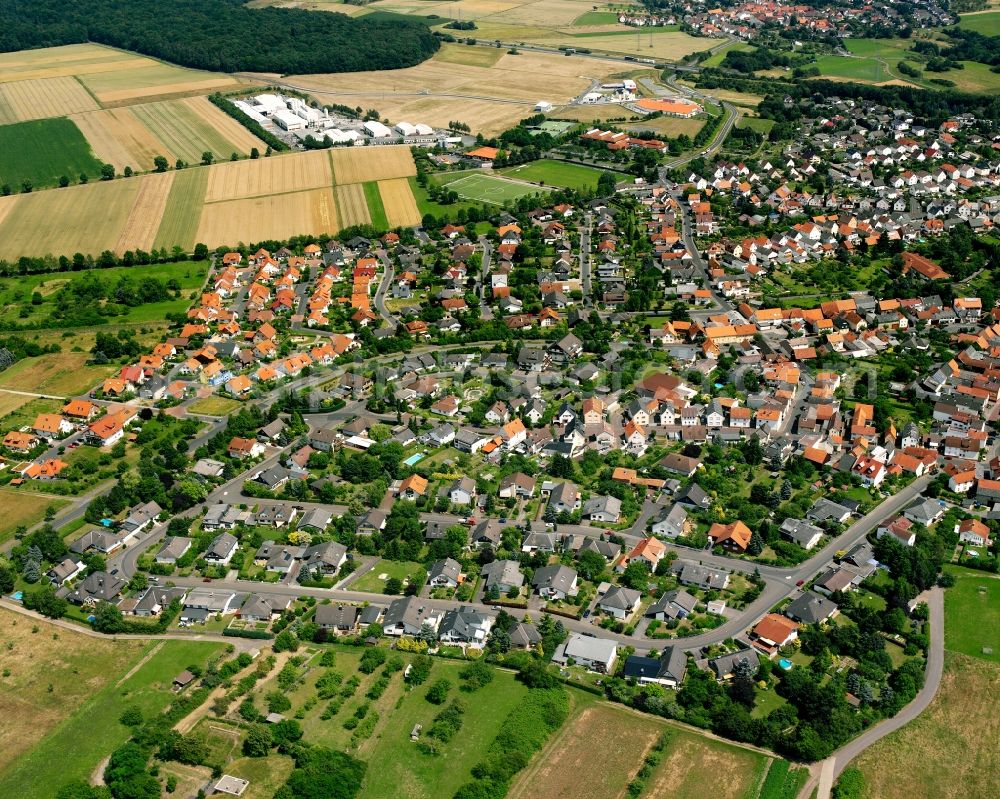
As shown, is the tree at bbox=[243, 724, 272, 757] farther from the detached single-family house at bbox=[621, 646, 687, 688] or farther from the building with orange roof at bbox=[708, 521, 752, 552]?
the building with orange roof at bbox=[708, 521, 752, 552]

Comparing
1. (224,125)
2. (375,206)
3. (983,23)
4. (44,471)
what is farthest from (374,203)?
(983,23)

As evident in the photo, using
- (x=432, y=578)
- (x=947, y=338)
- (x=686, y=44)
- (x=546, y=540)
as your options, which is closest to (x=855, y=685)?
(x=546, y=540)

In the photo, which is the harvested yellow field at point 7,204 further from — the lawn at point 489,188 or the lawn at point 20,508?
the lawn at point 20,508

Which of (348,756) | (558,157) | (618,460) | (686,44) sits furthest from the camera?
(686,44)

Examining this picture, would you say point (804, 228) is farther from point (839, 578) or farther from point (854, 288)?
point (839, 578)

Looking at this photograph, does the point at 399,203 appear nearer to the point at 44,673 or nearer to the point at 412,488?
the point at 412,488
